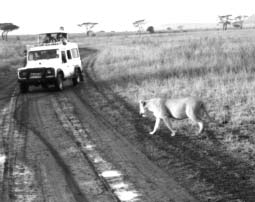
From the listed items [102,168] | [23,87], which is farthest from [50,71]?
[102,168]

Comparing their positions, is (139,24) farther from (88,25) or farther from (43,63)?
(43,63)

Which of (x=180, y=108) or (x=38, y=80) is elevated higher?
(x=180, y=108)

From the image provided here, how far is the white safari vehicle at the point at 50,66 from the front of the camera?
17.5 meters

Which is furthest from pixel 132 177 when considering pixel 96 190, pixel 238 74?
pixel 238 74

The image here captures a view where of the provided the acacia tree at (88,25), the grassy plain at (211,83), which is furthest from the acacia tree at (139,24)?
the grassy plain at (211,83)

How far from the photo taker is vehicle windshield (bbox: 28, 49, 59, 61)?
18.6 meters

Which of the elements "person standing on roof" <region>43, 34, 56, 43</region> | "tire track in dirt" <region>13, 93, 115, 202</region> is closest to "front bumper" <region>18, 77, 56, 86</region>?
"person standing on roof" <region>43, 34, 56, 43</region>

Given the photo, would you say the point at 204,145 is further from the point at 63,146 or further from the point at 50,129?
the point at 50,129

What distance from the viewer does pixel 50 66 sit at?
17703 millimetres

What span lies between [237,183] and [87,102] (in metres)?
8.81

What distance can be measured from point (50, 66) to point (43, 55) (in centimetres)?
119

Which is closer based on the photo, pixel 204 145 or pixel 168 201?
pixel 168 201

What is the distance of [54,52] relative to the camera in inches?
731

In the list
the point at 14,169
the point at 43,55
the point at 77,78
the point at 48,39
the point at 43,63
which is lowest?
the point at 14,169
